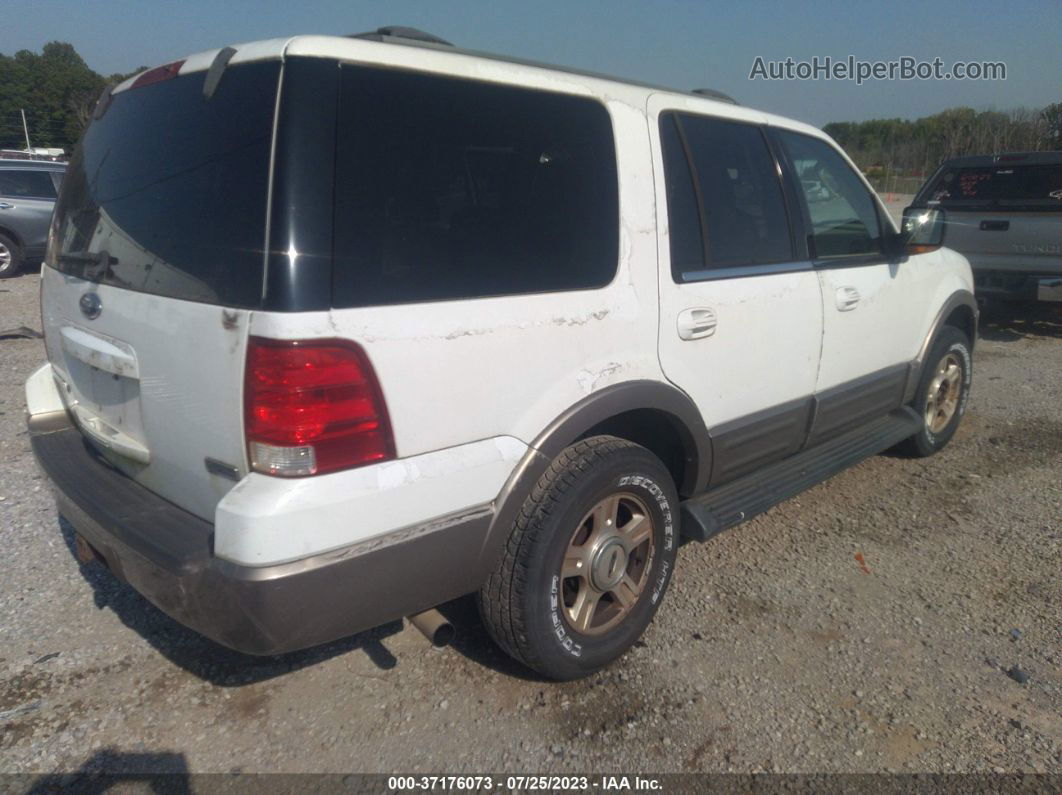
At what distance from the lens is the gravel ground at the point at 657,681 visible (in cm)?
248

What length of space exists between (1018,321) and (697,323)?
26.8 ft

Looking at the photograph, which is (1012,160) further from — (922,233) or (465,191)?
(465,191)

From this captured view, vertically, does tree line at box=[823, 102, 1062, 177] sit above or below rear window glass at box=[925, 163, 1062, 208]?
above

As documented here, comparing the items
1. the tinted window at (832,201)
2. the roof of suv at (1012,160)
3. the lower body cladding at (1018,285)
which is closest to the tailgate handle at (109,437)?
the tinted window at (832,201)

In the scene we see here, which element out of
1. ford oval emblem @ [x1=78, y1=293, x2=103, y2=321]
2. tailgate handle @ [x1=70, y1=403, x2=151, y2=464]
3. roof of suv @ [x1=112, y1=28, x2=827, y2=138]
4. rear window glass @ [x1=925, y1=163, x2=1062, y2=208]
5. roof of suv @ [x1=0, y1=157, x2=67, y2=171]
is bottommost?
tailgate handle @ [x1=70, y1=403, x2=151, y2=464]

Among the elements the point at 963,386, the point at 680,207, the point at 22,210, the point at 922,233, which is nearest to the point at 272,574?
the point at 680,207

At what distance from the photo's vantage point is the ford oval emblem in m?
2.51

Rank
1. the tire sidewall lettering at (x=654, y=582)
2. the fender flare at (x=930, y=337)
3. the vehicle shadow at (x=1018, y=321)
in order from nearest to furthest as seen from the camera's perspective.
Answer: the tire sidewall lettering at (x=654, y=582)
the fender flare at (x=930, y=337)
the vehicle shadow at (x=1018, y=321)

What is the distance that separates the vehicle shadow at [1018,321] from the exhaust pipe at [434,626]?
7.98 meters

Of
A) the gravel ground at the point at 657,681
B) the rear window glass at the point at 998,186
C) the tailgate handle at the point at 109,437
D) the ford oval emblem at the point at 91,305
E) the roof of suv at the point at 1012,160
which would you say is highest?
the roof of suv at the point at 1012,160

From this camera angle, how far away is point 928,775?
240cm

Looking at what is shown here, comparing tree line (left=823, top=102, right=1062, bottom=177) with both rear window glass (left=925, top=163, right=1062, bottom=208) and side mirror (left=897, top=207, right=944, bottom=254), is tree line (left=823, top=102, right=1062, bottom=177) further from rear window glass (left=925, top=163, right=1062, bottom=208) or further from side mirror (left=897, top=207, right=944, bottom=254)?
side mirror (left=897, top=207, right=944, bottom=254)

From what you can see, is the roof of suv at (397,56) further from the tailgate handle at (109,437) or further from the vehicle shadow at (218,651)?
the vehicle shadow at (218,651)

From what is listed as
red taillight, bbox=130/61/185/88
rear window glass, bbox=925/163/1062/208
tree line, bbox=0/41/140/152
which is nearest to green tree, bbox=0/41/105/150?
tree line, bbox=0/41/140/152
